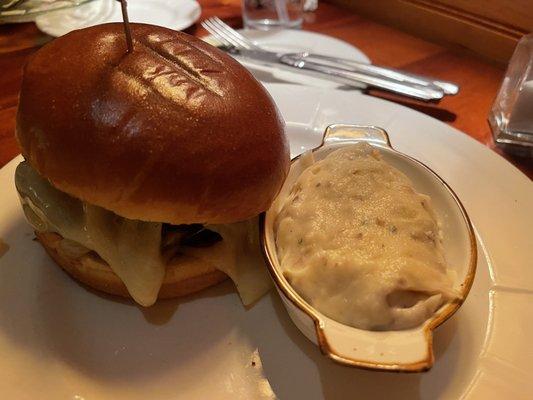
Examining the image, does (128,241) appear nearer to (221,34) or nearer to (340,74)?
(340,74)

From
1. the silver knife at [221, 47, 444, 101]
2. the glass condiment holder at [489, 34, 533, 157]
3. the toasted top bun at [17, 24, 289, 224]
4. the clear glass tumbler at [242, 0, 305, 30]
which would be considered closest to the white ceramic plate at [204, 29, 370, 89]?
the silver knife at [221, 47, 444, 101]

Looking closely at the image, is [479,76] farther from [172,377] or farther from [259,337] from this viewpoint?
[172,377]

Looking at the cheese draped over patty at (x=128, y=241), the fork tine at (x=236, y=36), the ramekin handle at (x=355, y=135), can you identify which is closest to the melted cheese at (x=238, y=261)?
the cheese draped over patty at (x=128, y=241)

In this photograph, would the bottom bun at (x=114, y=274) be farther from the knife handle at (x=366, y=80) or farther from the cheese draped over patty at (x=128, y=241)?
the knife handle at (x=366, y=80)

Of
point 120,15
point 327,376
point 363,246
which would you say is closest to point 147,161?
point 363,246

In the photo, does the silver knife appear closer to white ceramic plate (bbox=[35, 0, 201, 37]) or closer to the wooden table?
the wooden table

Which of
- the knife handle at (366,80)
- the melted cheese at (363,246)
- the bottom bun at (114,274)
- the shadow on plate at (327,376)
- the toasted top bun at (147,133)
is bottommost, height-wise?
the shadow on plate at (327,376)

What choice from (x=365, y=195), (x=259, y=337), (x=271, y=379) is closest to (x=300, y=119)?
(x=365, y=195)
